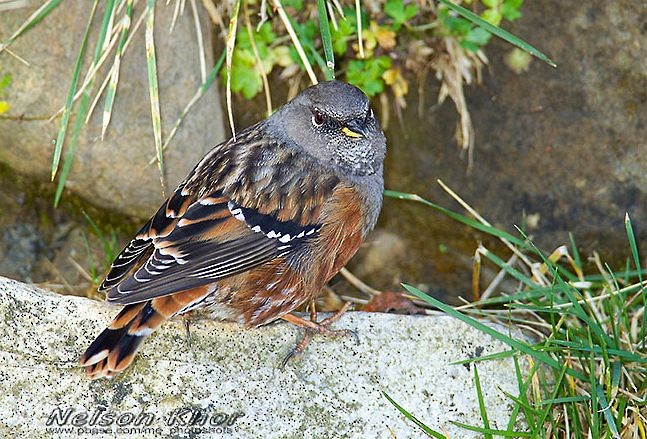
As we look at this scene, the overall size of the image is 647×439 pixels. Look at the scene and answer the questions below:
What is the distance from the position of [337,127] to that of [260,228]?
659 mm

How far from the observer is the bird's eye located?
4.27 meters

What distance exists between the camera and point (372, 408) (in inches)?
147

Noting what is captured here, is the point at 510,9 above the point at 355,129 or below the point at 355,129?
above

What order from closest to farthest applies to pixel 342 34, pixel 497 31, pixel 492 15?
pixel 497 31
pixel 492 15
pixel 342 34

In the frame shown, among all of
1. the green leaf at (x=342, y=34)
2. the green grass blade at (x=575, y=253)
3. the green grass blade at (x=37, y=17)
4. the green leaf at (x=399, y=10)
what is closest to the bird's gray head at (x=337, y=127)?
the green leaf at (x=342, y=34)

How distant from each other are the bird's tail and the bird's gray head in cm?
93

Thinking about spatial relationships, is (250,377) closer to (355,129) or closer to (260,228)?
(260,228)

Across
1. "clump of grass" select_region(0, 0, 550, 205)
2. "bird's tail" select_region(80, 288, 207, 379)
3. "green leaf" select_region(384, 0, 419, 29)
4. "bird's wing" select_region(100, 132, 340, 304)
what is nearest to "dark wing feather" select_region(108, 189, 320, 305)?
"bird's wing" select_region(100, 132, 340, 304)

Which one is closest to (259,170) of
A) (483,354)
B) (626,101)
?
(483,354)

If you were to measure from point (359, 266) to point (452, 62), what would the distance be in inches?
49.9

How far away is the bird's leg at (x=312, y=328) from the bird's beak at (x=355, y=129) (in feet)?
2.55

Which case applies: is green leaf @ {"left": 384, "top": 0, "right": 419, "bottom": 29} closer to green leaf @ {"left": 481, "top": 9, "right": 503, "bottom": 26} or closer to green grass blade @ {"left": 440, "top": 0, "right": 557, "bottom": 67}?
green leaf @ {"left": 481, "top": 9, "right": 503, "bottom": 26}

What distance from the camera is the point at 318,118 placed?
430cm

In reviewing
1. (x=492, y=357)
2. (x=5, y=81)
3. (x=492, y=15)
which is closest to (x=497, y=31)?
(x=492, y=15)
